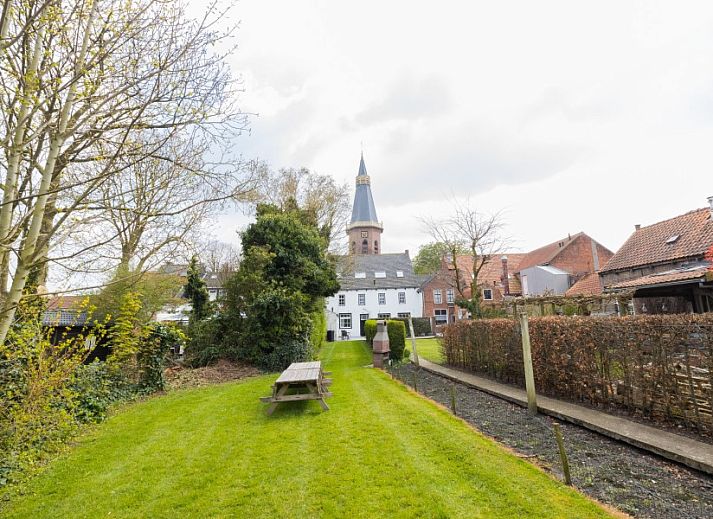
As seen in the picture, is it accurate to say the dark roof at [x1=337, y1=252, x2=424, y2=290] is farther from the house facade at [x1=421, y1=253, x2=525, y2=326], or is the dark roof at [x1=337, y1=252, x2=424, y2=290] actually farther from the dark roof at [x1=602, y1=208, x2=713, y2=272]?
the dark roof at [x1=602, y1=208, x2=713, y2=272]

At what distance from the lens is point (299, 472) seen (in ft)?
14.9

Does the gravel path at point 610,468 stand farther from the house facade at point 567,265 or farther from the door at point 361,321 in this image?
the door at point 361,321

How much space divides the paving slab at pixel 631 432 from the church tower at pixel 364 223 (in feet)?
151

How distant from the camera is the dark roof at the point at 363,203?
54969mm

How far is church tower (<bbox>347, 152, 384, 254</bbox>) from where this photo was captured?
5388cm

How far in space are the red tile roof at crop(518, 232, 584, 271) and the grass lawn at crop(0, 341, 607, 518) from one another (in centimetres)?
2815

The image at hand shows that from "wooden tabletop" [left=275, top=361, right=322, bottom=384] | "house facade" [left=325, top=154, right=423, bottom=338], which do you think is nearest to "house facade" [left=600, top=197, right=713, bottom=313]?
"wooden tabletop" [left=275, top=361, right=322, bottom=384]

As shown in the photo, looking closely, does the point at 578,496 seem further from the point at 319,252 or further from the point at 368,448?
the point at 319,252

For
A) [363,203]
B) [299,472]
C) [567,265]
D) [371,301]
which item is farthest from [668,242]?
[363,203]

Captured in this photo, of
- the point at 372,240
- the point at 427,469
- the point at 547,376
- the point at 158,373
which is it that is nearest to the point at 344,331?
the point at 372,240

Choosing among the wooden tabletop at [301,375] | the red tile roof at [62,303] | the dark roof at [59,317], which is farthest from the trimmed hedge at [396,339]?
the red tile roof at [62,303]

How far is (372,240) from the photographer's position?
53.9 metres

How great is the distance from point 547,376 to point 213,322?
40.4 feet

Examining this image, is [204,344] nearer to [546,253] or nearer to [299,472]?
[299,472]
